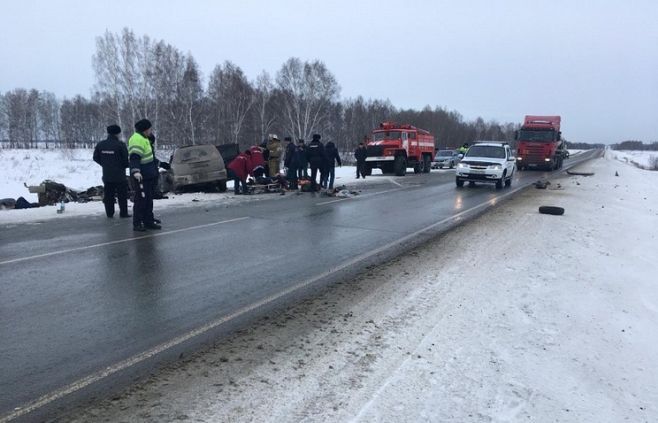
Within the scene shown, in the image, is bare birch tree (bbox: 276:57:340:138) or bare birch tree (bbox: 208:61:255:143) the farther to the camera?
bare birch tree (bbox: 276:57:340:138)

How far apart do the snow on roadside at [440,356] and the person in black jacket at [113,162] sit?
6.88 meters

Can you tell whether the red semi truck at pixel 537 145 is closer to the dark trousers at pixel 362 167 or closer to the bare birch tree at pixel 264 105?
the dark trousers at pixel 362 167

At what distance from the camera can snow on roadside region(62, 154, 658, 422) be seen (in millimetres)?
2959

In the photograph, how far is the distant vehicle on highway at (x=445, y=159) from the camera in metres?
38.2

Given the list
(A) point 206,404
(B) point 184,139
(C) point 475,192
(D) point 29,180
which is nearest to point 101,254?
(A) point 206,404

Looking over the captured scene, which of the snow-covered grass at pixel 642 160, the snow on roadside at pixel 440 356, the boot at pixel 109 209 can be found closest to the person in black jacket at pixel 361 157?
the boot at pixel 109 209

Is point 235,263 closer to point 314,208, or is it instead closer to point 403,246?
point 403,246

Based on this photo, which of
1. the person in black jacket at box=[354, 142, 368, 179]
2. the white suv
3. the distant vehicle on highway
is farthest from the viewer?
the distant vehicle on highway

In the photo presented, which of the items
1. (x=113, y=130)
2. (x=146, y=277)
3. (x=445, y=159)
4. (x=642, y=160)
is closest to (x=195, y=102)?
(x=445, y=159)

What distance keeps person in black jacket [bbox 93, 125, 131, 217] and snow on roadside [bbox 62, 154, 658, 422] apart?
271 inches

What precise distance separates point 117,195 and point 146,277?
555 cm

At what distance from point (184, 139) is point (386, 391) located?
4696cm

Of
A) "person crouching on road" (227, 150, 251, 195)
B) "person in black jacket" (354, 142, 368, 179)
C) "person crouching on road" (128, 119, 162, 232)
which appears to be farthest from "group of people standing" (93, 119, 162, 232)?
"person in black jacket" (354, 142, 368, 179)

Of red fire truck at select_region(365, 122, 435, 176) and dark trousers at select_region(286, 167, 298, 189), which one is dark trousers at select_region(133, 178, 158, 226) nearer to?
dark trousers at select_region(286, 167, 298, 189)
